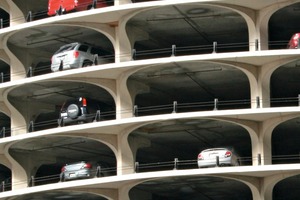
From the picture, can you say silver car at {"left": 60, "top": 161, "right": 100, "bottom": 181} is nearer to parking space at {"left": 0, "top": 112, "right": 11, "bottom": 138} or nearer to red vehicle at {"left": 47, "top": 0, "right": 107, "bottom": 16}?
parking space at {"left": 0, "top": 112, "right": 11, "bottom": 138}

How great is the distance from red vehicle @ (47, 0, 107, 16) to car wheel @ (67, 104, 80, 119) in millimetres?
5534

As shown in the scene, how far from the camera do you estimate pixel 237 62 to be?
72062mm

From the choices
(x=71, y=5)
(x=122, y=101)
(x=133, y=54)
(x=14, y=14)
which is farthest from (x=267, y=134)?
(x=14, y=14)

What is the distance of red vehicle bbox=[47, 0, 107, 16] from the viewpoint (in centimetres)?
7556

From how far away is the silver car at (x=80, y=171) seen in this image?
73.1 meters

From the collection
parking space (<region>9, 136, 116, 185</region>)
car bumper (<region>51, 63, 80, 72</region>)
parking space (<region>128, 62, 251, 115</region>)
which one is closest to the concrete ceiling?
parking space (<region>128, 62, 251, 115</region>)

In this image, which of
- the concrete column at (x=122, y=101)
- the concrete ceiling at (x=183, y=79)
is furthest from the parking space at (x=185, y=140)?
the concrete column at (x=122, y=101)

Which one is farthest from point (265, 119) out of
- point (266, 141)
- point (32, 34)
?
point (32, 34)

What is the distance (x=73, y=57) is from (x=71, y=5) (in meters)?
3.23

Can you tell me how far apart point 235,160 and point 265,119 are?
2743mm

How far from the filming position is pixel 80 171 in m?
73.1

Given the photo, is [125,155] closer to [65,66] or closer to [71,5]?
[65,66]

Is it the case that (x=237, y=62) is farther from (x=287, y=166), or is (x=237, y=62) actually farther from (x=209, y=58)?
(x=287, y=166)

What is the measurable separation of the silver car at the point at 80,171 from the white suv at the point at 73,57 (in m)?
5.51
